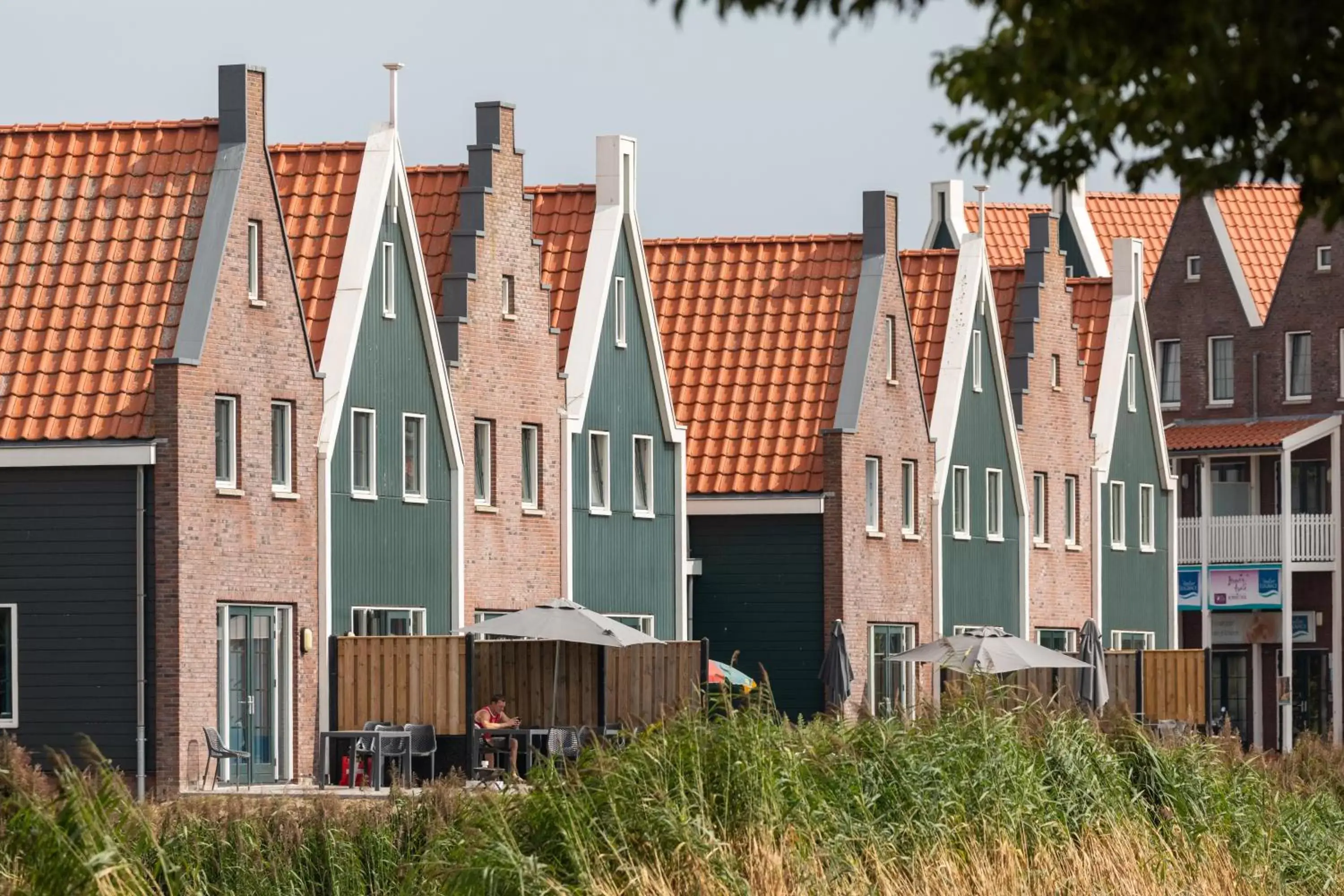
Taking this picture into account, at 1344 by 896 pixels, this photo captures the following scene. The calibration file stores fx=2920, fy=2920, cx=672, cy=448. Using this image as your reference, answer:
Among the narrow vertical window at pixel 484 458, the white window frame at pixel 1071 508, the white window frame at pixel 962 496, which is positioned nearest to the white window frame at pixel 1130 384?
the white window frame at pixel 1071 508

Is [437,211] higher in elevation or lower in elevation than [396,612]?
higher

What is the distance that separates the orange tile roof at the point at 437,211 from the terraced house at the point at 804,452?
27.8ft

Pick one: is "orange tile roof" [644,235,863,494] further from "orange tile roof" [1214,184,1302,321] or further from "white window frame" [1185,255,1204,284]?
"white window frame" [1185,255,1204,284]

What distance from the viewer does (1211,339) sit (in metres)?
68.5

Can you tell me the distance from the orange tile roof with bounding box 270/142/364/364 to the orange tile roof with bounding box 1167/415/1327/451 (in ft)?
96.8

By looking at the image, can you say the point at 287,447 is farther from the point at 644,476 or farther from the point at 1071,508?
the point at 1071,508

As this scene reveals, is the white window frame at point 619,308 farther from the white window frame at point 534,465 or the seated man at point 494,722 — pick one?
the seated man at point 494,722

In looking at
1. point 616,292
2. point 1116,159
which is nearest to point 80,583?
point 616,292

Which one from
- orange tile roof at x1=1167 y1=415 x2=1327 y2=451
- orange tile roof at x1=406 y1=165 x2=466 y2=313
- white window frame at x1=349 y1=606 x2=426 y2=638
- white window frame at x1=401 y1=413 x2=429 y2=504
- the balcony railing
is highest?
orange tile roof at x1=406 y1=165 x2=466 y2=313

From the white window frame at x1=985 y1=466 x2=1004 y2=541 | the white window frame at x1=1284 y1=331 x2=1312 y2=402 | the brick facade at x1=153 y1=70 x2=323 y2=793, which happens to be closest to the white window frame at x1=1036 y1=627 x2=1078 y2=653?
the white window frame at x1=985 y1=466 x2=1004 y2=541

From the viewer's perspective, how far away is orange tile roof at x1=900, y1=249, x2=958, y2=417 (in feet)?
174

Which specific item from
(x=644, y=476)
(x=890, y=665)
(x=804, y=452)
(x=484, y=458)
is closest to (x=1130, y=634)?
(x=890, y=665)

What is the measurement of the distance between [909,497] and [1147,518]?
11.2 meters

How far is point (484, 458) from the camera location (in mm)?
43188
